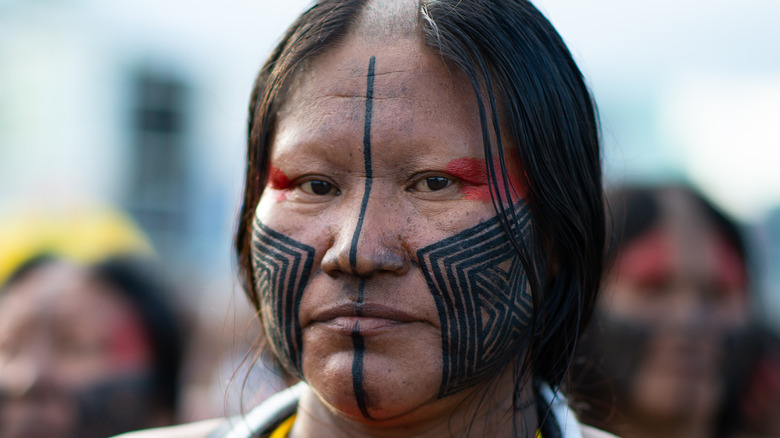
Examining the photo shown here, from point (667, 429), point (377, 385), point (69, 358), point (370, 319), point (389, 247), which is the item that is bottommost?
point (667, 429)

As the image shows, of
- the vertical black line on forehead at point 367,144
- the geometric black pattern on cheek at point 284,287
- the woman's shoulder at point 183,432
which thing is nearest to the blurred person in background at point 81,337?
the woman's shoulder at point 183,432

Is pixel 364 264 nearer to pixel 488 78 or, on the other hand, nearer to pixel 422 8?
pixel 488 78

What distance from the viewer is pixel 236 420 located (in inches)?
98.8

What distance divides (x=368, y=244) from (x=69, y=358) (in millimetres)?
2148

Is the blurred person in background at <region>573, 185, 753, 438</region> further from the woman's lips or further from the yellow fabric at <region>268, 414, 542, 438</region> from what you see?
the woman's lips

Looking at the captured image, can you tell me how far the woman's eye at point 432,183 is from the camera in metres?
1.90

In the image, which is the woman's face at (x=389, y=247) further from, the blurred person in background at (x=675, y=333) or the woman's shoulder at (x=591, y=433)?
the blurred person in background at (x=675, y=333)

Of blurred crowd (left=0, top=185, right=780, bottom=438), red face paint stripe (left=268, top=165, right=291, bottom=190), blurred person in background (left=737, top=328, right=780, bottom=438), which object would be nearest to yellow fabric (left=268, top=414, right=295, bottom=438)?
red face paint stripe (left=268, top=165, right=291, bottom=190)

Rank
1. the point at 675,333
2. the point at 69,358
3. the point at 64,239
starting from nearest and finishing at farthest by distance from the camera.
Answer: the point at 69,358 → the point at 675,333 → the point at 64,239

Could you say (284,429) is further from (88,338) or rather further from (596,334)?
(596,334)

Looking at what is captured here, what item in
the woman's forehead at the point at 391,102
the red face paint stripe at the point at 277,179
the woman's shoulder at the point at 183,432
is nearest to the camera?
the woman's forehead at the point at 391,102

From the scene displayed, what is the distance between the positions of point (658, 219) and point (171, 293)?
8.96ft

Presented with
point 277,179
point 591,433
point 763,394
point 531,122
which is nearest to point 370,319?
point 277,179

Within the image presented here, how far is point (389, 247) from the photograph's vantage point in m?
1.81
